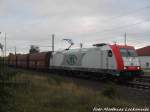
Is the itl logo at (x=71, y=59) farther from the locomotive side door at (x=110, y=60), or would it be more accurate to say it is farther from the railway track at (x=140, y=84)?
the railway track at (x=140, y=84)

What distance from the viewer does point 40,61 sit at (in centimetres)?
4131

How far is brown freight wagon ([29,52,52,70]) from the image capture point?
3950cm

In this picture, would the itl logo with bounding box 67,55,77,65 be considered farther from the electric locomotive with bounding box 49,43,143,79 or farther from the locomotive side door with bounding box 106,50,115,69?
the locomotive side door with bounding box 106,50,115,69

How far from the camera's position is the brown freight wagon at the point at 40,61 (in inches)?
1555

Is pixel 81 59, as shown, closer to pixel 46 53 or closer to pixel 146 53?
pixel 46 53

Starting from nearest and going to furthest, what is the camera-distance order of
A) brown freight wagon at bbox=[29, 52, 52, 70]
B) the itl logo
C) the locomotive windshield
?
1. the locomotive windshield
2. the itl logo
3. brown freight wagon at bbox=[29, 52, 52, 70]

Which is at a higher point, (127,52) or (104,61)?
(127,52)

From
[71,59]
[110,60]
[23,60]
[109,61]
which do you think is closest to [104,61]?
[109,61]

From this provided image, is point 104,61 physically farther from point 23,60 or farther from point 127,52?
point 23,60

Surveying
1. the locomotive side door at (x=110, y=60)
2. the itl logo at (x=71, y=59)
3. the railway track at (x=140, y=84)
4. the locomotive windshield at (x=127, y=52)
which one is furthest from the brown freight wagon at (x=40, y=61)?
the railway track at (x=140, y=84)

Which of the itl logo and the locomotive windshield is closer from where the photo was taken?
the locomotive windshield

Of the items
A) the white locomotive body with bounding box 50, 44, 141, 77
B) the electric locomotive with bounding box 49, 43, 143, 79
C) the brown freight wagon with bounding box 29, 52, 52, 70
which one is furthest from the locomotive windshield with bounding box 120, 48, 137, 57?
the brown freight wagon with bounding box 29, 52, 52, 70

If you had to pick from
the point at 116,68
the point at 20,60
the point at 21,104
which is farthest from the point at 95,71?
the point at 20,60

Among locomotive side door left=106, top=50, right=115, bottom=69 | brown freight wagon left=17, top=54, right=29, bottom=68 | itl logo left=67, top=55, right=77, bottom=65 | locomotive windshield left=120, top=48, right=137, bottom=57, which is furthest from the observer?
brown freight wagon left=17, top=54, right=29, bottom=68
